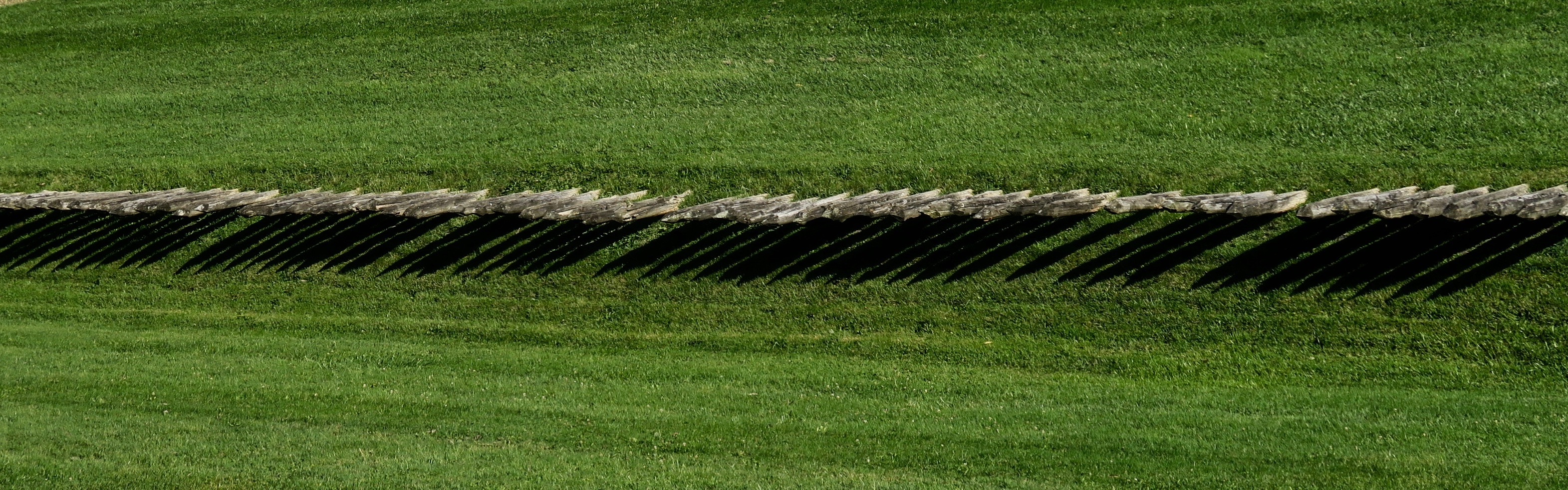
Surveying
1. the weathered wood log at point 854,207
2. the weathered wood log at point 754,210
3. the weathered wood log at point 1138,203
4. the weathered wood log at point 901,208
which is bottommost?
the weathered wood log at point 754,210

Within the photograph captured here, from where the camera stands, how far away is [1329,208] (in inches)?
450

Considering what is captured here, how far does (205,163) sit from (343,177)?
255 centimetres

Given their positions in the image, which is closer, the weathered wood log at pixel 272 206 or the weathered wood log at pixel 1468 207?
the weathered wood log at pixel 1468 207

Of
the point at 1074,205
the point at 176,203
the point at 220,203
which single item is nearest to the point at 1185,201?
the point at 1074,205

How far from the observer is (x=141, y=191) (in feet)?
54.0

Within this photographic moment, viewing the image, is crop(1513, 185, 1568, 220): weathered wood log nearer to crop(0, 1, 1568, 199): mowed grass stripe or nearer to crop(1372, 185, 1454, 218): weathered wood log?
crop(1372, 185, 1454, 218): weathered wood log

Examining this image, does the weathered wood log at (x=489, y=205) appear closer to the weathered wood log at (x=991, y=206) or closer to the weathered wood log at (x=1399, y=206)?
the weathered wood log at (x=991, y=206)

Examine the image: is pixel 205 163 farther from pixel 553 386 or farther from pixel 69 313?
pixel 553 386

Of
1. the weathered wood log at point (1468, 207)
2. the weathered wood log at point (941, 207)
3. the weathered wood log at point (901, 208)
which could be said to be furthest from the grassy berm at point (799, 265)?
the weathered wood log at point (1468, 207)

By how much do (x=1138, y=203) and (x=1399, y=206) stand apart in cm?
277

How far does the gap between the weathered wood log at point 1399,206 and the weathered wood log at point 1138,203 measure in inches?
84.1

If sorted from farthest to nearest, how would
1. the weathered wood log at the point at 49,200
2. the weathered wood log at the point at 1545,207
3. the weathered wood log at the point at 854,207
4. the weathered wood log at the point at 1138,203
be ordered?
the weathered wood log at the point at 49,200
the weathered wood log at the point at 854,207
the weathered wood log at the point at 1138,203
the weathered wood log at the point at 1545,207

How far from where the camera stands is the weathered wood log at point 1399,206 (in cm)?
1138

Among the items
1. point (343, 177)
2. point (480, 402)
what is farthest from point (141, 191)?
point (480, 402)
